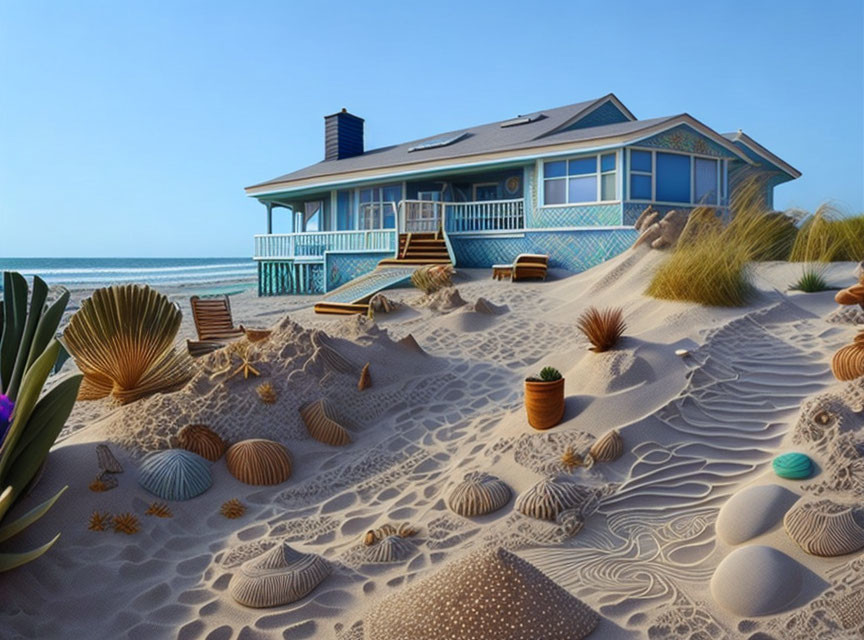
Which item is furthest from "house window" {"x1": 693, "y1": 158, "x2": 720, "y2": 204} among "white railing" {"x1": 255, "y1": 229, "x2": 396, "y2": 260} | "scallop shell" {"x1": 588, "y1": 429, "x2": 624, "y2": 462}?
"scallop shell" {"x1": 588, "y1": 429, "x2": 624, "y2": 462}

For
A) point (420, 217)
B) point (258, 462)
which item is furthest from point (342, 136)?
point (258, 462)

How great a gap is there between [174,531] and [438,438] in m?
2.34

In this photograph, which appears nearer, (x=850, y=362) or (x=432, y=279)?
(x=850, y=362)

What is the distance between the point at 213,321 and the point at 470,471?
5814 mm

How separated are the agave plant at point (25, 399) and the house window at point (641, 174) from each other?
12.8 m

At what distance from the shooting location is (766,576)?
3492 millimetres

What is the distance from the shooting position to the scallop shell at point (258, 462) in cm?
556

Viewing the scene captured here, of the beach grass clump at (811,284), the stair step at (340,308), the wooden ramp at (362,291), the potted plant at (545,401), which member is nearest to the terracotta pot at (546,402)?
the potted plant at (545,401)

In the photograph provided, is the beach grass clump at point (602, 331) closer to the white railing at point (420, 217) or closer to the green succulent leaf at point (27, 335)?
the green succulent leaf at point (27, 335)

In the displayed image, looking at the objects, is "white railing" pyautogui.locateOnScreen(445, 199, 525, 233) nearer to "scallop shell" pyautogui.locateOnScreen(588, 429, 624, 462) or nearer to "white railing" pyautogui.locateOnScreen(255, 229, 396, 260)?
"white railing" pyautogui.locateOnScreen(255, 229, 396, 260)

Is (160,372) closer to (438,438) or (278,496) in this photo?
(278,496)

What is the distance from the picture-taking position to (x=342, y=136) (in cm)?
2538

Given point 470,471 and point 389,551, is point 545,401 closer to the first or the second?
point 470,471

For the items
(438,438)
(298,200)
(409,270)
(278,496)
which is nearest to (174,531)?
(278,496)
